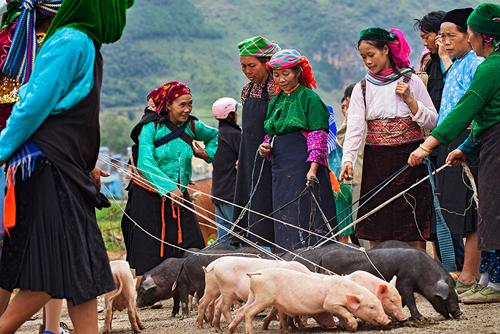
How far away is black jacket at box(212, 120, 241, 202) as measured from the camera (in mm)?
10758

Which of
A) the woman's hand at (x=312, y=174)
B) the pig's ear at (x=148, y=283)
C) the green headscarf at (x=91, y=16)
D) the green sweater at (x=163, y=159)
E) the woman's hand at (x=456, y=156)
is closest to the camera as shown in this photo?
the green headscarf at (x=91, y=16)

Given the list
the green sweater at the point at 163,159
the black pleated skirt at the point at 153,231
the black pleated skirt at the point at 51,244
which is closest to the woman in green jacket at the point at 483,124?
the black pleated skirt at the point at 51,244

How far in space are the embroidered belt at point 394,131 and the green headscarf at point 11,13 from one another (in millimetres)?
2928

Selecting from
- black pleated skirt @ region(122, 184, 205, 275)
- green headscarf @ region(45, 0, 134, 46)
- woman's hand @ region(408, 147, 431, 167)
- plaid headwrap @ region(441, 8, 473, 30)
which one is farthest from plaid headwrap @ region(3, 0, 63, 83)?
black pleated skirt @ region(122, 184, 205, 275)

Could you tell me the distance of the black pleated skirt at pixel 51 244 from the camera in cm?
533

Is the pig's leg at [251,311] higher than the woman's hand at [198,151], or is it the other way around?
the woman's hand at [198,151]

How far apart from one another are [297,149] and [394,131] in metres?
0.74

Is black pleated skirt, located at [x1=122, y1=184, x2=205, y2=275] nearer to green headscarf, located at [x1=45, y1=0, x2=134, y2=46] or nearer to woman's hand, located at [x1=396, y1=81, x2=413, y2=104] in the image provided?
woman's hand, located at [x1=396, y1=81, x2=413, y2=104]

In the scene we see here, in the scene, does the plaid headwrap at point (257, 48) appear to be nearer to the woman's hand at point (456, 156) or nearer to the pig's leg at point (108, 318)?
the woman's hand at point (456, 156)

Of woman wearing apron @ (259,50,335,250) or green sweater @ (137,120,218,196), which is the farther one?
green sweater @ (137,120,218,196)

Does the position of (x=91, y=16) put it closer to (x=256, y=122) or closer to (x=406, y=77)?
(x=406, y=77)

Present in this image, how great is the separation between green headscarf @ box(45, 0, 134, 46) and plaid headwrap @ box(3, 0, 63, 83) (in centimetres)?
49

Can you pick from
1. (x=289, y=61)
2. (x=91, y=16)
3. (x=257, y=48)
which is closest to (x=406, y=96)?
(x=289, y=61)

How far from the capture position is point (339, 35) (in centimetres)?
10800
